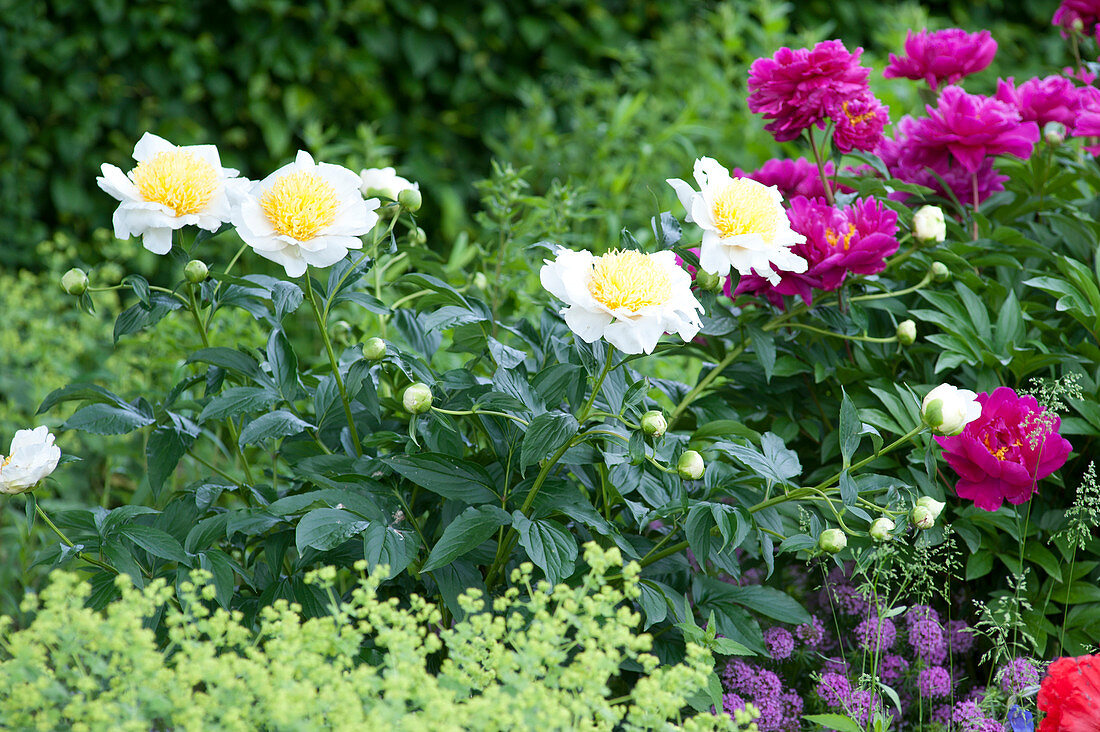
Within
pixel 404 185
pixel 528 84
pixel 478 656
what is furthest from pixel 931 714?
pixel 528 84

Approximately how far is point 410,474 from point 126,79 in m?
3.09

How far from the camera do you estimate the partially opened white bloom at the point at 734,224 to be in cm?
125

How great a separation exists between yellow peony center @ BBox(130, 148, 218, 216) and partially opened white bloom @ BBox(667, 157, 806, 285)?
631 mm

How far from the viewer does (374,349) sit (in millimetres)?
1290

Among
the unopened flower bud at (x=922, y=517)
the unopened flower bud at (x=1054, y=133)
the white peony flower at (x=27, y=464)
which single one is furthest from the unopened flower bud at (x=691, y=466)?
the unopened flower bud at (x=1054, y=133)

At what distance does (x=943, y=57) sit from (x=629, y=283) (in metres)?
1.14

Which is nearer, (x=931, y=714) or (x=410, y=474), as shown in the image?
(x=410, y=474)

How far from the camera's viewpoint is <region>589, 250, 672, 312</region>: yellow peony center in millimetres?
1143

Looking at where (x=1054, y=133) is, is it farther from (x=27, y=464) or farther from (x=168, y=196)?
(x=27, y=464)

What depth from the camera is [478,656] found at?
3.76ft

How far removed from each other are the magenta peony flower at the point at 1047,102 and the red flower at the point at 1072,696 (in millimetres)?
1071

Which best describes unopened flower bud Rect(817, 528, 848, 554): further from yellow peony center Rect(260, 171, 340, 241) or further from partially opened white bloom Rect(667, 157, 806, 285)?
yellow peony center Rect(260, 171, 340, 241)

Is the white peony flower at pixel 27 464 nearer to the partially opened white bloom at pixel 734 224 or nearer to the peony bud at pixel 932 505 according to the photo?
the partially opened white bloom at pixel 734 224

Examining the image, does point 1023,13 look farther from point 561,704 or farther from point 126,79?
point 561,704
